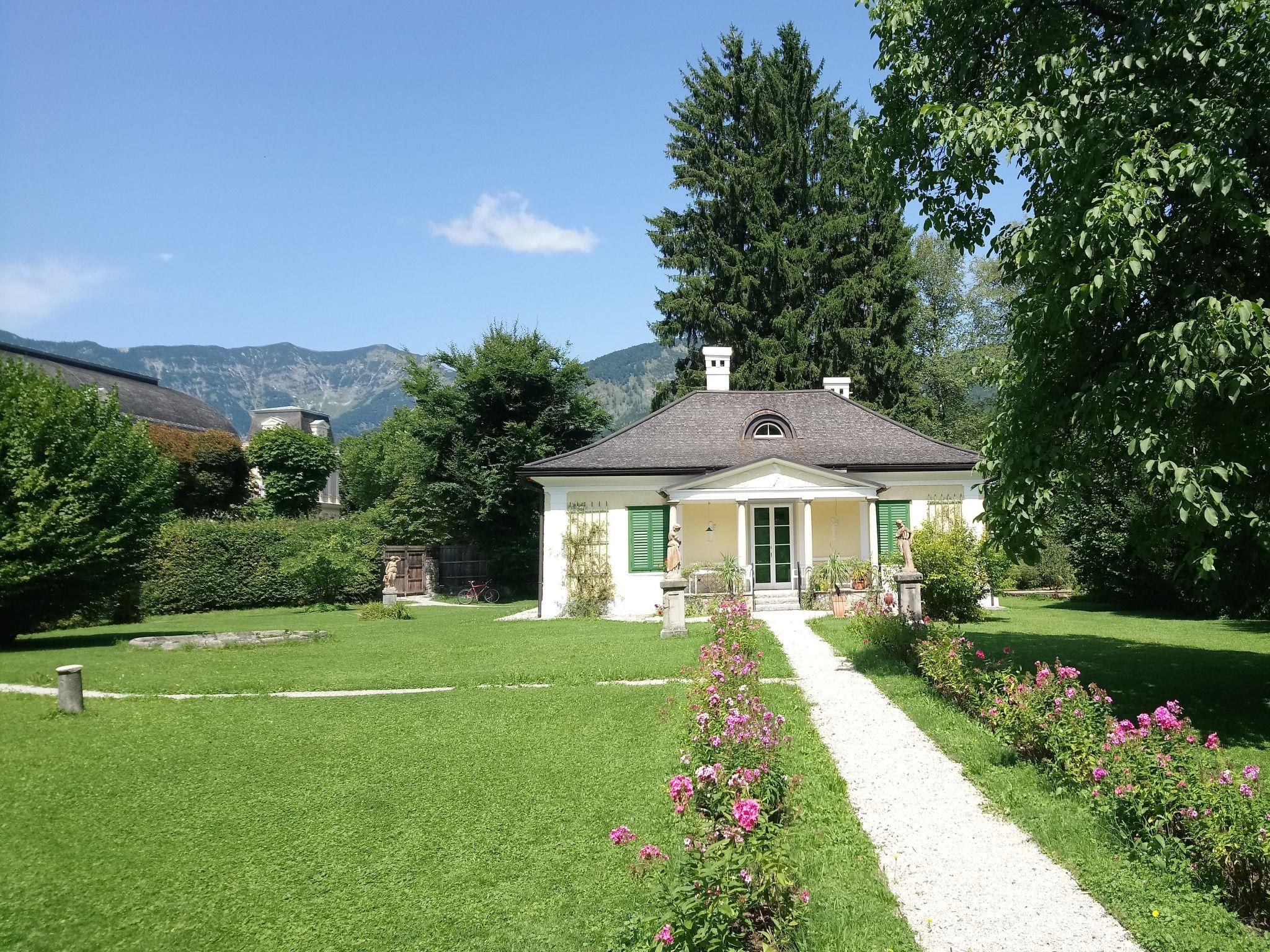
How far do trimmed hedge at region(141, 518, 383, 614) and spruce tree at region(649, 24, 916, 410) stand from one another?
53.4 feet

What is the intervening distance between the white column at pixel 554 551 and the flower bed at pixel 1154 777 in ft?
49.5

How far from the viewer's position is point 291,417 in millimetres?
55906

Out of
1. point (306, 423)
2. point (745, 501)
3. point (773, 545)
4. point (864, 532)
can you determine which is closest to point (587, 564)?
point (745, 501)

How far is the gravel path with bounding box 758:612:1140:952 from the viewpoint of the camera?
4.11 m

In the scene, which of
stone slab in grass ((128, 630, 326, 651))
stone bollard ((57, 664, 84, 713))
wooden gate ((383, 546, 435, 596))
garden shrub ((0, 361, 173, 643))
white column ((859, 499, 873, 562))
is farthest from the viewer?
wooden gate ((383, 546, 435, 596))

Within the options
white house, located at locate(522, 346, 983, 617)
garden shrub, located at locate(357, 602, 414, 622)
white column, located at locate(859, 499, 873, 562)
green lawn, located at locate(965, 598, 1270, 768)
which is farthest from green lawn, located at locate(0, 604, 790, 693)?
white column, located at locate(859, 499, 873, 562)

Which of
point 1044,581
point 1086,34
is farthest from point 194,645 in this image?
point 1044,581

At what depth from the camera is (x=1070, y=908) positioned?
14.3 feet

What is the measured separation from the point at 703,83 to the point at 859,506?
81.5 ft

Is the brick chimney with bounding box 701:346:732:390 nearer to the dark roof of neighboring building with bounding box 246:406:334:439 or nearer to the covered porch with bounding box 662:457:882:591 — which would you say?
the covered porch with bounding box 662:457:882:591

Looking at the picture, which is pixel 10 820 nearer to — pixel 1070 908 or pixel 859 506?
pixel 1070 908

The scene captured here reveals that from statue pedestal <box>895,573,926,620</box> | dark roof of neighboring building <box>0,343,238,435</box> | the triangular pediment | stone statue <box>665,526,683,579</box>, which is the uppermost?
dark roof of neighboring building <box>0,343,238,435</box>

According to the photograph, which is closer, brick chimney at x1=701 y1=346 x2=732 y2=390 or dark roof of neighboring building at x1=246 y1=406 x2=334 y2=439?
brick chimney at x1=701 y1=346 x2=732 y2=390

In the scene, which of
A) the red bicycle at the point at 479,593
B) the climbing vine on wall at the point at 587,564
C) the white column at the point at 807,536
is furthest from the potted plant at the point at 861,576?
the red bicycle at the point at 479,593
